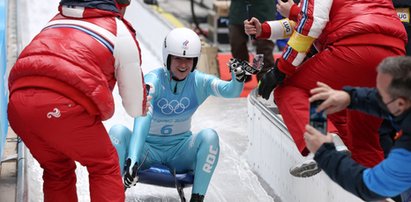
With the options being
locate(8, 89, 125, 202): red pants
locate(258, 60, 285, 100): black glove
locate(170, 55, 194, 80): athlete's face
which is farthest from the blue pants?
locate(8, 89, 125, 202): red pants

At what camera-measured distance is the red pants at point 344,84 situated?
4.23m

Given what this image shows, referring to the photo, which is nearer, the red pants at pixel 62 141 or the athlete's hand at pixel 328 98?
the athlete's hand at pixel 328 98

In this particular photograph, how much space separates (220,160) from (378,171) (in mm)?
3096

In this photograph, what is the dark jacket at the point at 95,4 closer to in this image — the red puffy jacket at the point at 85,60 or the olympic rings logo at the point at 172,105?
the red puffy jacket at the point at 85,60

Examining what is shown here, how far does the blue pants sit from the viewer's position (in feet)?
15.8

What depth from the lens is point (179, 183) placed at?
16.1 ft

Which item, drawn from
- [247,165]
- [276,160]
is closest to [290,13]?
[276,160]

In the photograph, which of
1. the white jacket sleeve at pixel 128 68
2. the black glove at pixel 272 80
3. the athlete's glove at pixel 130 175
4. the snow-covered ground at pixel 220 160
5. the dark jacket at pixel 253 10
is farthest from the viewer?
the dark jacket at pixel 253 10

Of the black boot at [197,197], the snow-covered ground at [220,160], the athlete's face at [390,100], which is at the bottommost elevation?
the snow-covered ground at [220,160]

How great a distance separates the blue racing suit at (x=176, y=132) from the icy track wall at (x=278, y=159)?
54 centimetres

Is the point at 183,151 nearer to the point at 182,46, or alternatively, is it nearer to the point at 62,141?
the point at 182,46

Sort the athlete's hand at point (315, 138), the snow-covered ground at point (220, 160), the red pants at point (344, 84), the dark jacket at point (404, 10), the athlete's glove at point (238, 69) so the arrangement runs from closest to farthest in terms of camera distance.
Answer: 1. the athlete's hand at point (315, 138)
2. the red pants at point (344, 84)
3. the athlete's glove at point (238, 69)
4. the snow-covered ground at point (220, 160)
5. the dark jacket at point (404, 10)

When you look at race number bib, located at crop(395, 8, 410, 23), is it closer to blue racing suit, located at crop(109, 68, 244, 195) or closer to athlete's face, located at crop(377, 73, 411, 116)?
blue racing suit, located at crop(109, 68, 244, 195)

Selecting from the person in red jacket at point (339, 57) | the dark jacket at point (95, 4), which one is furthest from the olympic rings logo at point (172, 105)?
the dark jacket at point (95, 4)
